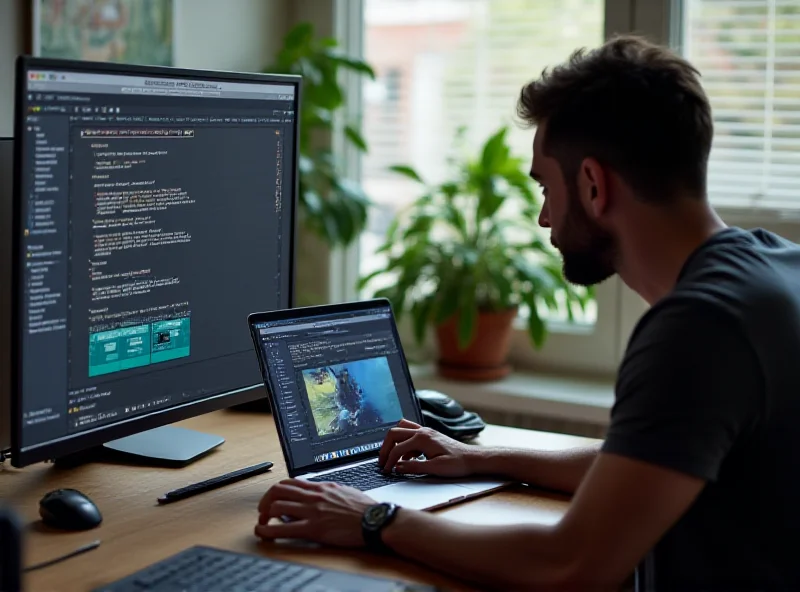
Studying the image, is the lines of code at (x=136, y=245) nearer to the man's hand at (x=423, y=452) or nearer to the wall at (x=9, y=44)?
the man's hand at (x=423, y=452)

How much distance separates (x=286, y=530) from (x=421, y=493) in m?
0.24

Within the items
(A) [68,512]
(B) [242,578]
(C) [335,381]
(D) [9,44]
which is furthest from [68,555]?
(D) [9,44]

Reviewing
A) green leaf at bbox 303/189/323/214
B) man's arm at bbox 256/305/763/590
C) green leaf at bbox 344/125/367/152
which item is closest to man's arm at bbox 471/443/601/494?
man's arm at bbox 256/305/763/590

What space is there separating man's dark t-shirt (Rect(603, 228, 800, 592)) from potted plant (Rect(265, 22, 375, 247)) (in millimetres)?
1595

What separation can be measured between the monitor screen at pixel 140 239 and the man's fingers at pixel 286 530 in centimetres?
29

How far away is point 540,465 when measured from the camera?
A: 1.49 metres

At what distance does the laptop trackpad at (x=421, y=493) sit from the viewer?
4.55 feet

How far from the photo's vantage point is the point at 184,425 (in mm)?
1822

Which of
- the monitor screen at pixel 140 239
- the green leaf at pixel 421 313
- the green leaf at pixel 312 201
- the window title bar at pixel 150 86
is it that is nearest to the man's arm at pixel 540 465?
the monitor screen at pixel 140 239

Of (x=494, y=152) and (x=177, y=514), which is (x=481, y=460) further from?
(x=494, y=152)

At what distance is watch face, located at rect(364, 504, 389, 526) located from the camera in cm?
124

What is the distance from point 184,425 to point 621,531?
3.18ft

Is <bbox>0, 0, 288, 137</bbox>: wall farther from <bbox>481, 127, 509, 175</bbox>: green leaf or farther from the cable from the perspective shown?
the cable

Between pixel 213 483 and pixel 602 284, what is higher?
pixel 602 284
